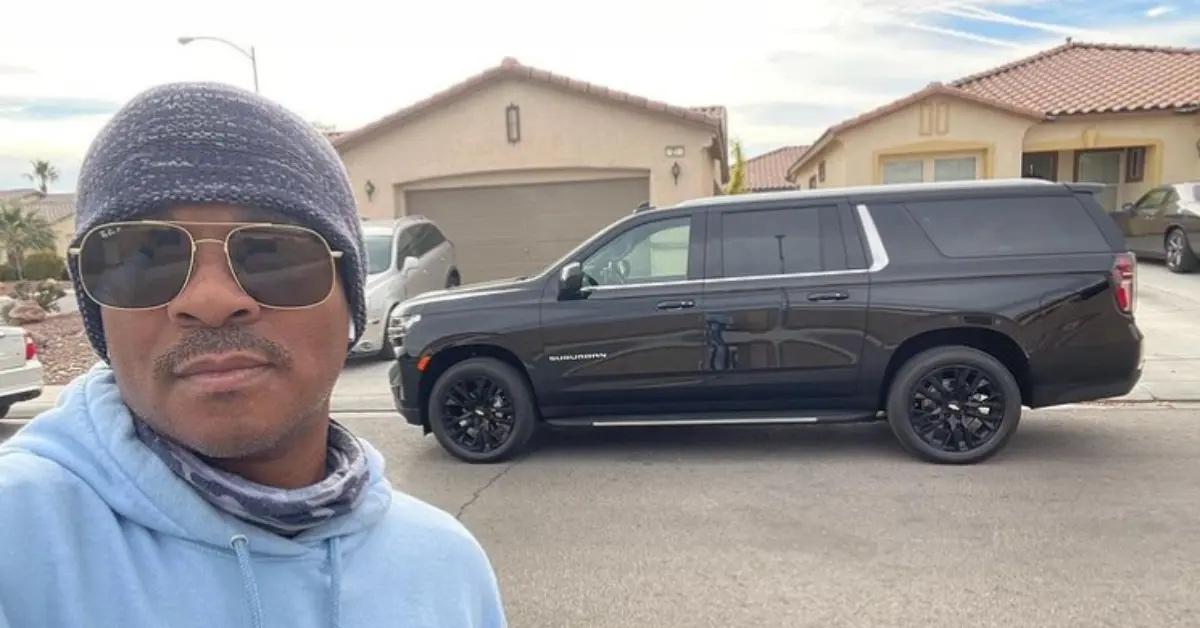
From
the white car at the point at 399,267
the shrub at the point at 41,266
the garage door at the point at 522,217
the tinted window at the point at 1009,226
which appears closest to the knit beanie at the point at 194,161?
the tinted window at the point at 1009,226

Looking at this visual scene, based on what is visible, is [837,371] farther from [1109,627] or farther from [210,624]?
[210,624]

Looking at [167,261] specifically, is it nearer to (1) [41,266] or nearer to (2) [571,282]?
(2) [571,282]

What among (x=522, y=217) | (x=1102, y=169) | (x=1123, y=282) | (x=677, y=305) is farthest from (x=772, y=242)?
(x=1102, y=169)

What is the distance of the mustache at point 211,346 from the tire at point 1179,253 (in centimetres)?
1638

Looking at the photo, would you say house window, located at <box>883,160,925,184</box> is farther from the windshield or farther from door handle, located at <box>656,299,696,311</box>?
door handle, located at <box>656,299,696,311</box>

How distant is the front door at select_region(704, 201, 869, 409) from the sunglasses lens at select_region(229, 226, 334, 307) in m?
4.80

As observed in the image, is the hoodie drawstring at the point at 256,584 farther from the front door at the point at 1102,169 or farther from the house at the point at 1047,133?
the front door at the point at 1102,169

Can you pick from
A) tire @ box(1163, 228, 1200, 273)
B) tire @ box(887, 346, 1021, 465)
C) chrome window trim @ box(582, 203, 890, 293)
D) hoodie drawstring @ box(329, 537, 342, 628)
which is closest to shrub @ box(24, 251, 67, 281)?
chrome window trim @ box(582, 203, 890, 293)

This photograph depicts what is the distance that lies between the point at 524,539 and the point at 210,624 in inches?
144

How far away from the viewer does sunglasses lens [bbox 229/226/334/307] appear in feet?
3.35

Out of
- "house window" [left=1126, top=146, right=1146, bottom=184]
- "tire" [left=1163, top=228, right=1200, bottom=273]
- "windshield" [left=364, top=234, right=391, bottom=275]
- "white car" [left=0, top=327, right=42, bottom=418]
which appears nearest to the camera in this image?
"white car" [left=0, top=327, right=42, bottom=418]

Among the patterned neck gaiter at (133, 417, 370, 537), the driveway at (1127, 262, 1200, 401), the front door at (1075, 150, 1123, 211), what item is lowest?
the driveway at (1127, 262, 1200, 401)

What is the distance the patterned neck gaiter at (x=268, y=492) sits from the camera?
38.9 inches

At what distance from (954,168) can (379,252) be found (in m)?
12.8
